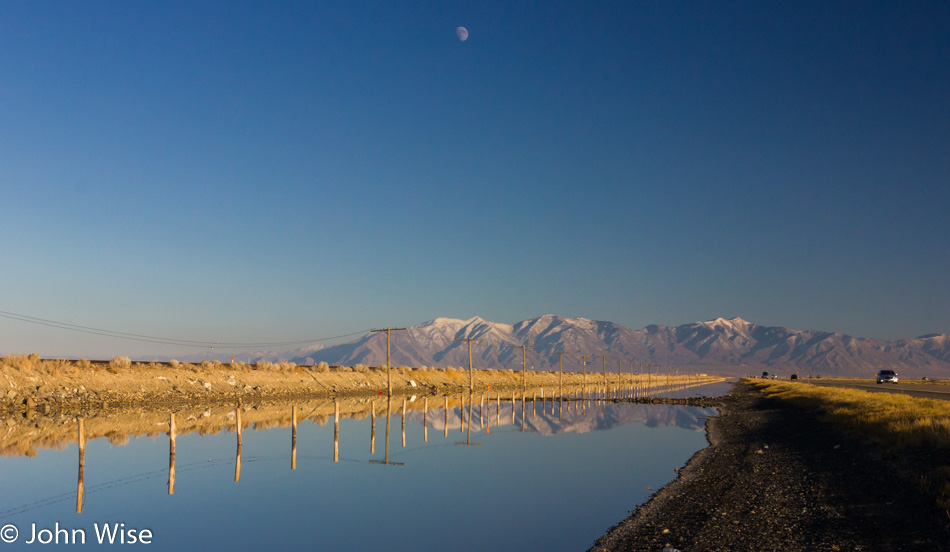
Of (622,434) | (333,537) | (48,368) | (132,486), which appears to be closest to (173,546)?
(333,537)

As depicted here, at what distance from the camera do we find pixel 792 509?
19.2 meters

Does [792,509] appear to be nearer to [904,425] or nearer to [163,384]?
[904,425]

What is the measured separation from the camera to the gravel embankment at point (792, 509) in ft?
52.1

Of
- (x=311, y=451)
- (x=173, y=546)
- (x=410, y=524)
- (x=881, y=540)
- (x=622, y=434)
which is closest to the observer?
(x=881, y=540)

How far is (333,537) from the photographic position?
20.1 metres

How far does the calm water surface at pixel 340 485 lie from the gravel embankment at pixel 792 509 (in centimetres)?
197

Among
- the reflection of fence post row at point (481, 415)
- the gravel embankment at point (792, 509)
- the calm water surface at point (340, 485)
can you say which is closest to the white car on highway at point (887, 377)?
the reflection of fence post row at point (481, 415)

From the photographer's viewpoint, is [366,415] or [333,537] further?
[366,415]

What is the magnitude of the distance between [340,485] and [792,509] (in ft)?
60.8

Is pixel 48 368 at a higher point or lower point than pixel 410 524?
higher

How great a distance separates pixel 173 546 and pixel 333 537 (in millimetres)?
4814

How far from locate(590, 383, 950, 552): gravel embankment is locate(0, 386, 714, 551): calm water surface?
1.97 meters

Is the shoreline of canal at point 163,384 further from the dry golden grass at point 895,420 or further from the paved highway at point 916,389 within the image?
the paved highway at point 916,389

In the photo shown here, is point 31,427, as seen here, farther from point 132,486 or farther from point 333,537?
point 333,537
